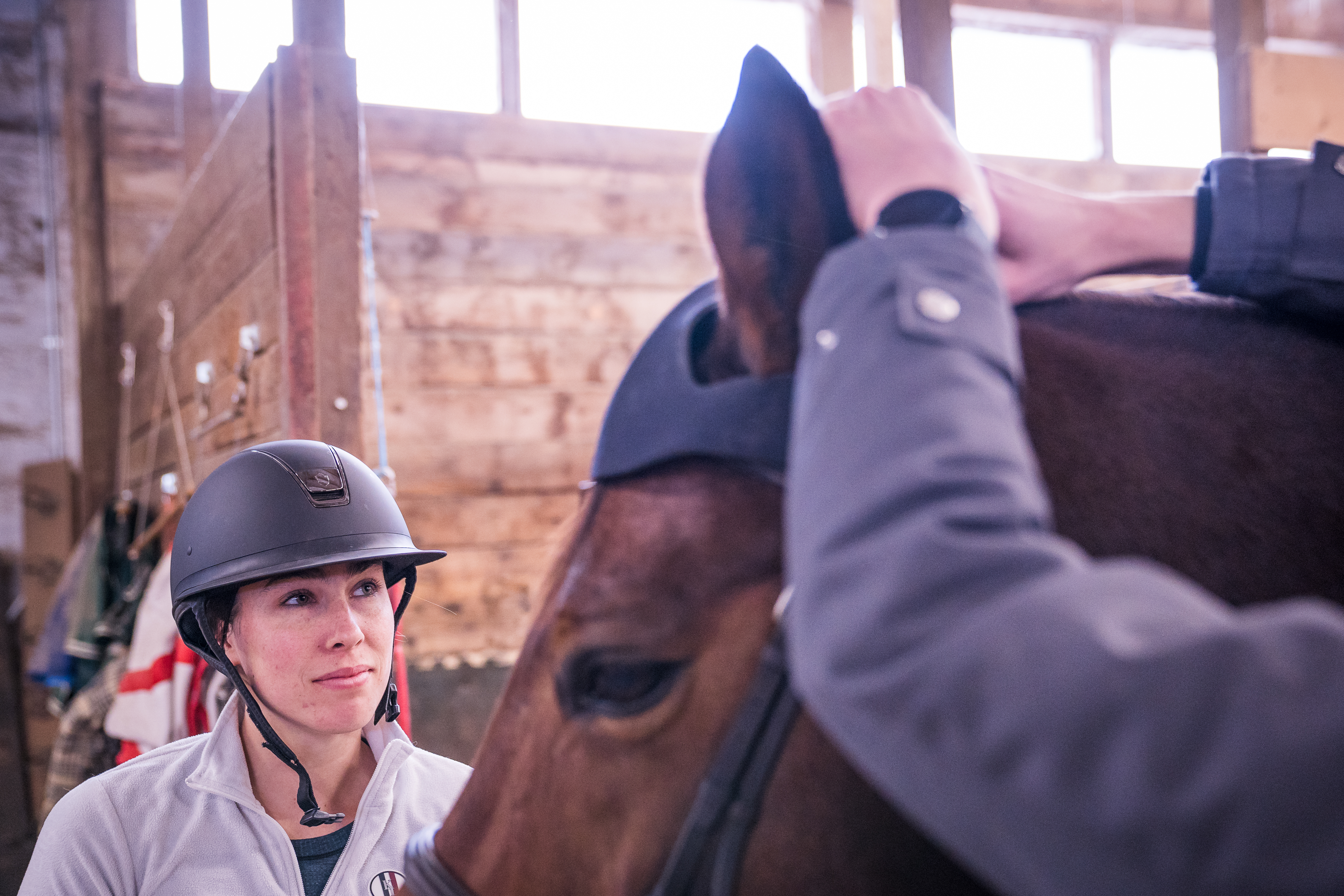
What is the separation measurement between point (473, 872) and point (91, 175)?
5.04 m

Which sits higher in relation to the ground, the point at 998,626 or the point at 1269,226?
the point at 1269,226

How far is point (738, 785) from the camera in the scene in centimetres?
61

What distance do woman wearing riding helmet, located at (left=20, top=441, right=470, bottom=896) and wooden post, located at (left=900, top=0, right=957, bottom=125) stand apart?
5.17 ft

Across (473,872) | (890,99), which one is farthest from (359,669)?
(890,99)

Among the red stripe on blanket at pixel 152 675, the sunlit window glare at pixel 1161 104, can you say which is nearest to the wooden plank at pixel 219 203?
the red stripe on blanket at pixel 152 675

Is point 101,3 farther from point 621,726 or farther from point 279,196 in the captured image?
point 621,726

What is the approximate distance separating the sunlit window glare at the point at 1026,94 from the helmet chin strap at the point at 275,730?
5202 millimetres

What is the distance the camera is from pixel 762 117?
2.01 ft

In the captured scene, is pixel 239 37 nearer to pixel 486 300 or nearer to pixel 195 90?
pixel 195 90

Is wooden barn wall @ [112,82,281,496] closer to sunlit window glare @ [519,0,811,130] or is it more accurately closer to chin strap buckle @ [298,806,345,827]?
chin strap buckle @ [298,806,345,827]

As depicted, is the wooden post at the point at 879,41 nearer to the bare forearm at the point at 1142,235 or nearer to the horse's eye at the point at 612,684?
the bare forearm at the point at 1142,235

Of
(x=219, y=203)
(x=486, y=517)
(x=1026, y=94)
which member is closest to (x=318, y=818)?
(x=219, y=203)

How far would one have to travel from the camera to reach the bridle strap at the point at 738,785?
0.60 meters

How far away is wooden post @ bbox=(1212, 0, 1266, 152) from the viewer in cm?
237
